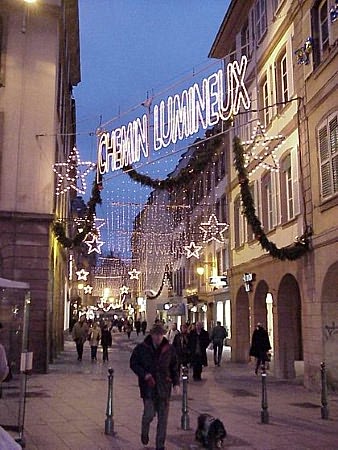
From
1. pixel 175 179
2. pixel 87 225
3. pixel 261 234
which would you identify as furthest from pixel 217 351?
pixel 261 234

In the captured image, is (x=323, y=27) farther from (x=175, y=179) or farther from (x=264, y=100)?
(x=175, y=179)

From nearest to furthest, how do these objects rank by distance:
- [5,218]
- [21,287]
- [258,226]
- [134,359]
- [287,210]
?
[134,359]
[21,287]
[258,226]
[287,210]
[5,218]

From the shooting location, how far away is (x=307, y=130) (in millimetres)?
Answer: 17891

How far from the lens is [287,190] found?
20391 millimetres

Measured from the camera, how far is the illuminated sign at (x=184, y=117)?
49.1ft

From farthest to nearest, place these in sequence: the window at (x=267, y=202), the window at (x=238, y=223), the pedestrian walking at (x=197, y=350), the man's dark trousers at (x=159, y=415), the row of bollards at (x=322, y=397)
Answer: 1. the window at (x=238, y=223)
2. the window at (x=267, y=202)
3. the pedestrian walking at (x=197, y=350)
4. the row of bollards at (x=322, y=397)
5. the man's dark trousers at (x=159, y=415)

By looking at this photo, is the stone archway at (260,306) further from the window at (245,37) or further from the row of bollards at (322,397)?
the row of bollards at (322,397)

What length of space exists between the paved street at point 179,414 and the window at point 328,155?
212 inches

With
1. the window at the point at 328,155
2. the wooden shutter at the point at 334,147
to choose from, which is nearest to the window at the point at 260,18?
the window at the point at 328,155

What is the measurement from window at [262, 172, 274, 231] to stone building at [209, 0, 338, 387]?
39 mm

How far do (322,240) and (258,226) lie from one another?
2.73 m

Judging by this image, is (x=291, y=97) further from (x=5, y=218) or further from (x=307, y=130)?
(x=5, y=218)

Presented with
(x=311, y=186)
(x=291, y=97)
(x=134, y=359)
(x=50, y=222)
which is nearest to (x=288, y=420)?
(x=134, y=359)

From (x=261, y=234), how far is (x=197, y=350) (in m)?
4.32
